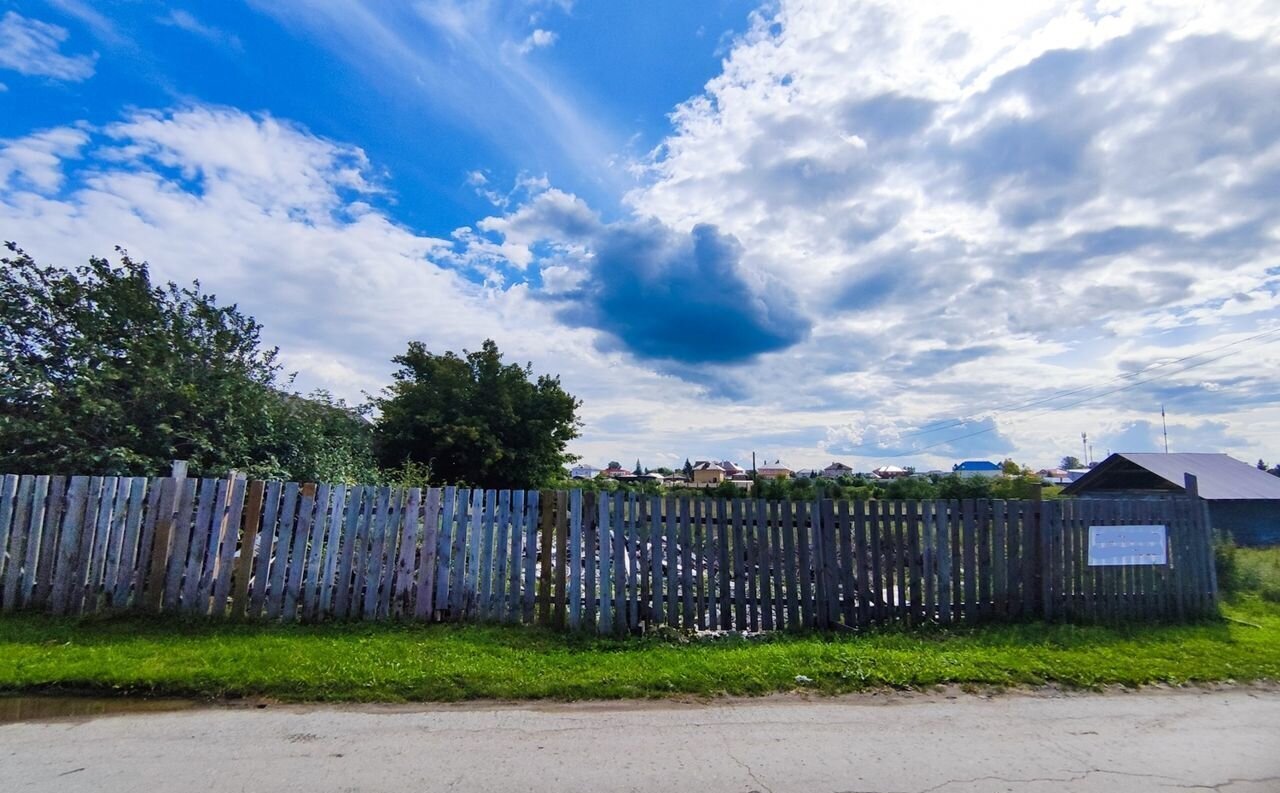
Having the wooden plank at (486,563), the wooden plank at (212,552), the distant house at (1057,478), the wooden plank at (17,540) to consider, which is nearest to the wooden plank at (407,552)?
the wooden plank at (486,563)

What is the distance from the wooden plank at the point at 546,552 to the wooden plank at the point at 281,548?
2.66m

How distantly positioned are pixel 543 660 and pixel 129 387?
783 cm

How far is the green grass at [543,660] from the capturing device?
15.7ft

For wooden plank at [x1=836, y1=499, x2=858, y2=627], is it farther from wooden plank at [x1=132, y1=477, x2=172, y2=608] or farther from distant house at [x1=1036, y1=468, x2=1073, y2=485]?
distant house at [x1=1036, y1=468, x2=1073, y2=485]

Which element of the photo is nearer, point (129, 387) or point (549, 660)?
point (549, 660)

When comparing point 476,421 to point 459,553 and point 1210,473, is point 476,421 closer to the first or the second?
point 459,553

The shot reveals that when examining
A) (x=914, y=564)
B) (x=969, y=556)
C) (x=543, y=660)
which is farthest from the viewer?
(x=969, y=556)

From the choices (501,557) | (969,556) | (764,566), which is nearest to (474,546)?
(501,557)

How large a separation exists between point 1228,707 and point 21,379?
547 inches

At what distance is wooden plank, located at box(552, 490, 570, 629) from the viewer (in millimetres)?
6586

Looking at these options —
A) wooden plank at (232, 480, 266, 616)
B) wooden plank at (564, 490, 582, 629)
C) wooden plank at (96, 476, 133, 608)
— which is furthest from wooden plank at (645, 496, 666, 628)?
wooden plank at (96, 476, 133, 608)

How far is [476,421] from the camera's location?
1920 cm

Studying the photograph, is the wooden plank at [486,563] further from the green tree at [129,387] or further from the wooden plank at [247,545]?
the green tree at [129,387]

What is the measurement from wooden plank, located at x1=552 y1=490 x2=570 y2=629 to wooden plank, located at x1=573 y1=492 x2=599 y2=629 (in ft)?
0.54
